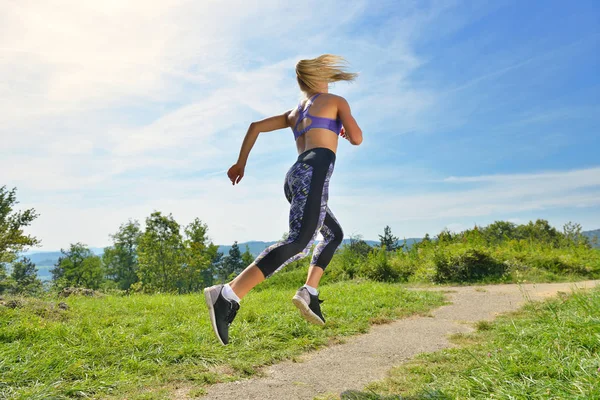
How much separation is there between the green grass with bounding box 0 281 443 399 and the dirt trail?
21 cm

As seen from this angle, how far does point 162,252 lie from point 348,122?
124 feet

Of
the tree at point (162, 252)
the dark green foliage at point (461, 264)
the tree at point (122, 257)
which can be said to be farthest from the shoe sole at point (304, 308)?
the tree at point (122, 257)

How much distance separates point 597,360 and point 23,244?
19.5 metres

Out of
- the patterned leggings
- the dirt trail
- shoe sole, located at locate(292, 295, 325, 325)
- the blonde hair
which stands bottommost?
the dirt trail

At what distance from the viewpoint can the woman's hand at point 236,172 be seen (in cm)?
375

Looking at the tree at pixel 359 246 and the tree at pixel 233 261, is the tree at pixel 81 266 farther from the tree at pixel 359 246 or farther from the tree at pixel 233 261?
the tree at pixel 359 246

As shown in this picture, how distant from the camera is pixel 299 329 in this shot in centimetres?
534

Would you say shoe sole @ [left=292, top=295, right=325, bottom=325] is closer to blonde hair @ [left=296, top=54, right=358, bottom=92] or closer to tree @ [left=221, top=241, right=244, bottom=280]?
blonde hair @ [left=296, top=54, right=358, bottom=92]

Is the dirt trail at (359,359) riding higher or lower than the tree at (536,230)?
lower

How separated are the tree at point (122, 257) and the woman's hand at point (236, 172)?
2197 inches

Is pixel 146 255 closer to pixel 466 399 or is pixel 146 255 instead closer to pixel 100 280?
pixel 100 280

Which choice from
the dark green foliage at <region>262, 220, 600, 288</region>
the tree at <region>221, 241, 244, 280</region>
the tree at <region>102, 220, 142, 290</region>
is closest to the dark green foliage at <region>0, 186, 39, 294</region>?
the dark green foliage at <region>262, 220, 600, 288</region>

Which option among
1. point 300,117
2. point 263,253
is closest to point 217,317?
point 263,253

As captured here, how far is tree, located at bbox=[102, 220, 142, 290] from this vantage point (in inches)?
2219
